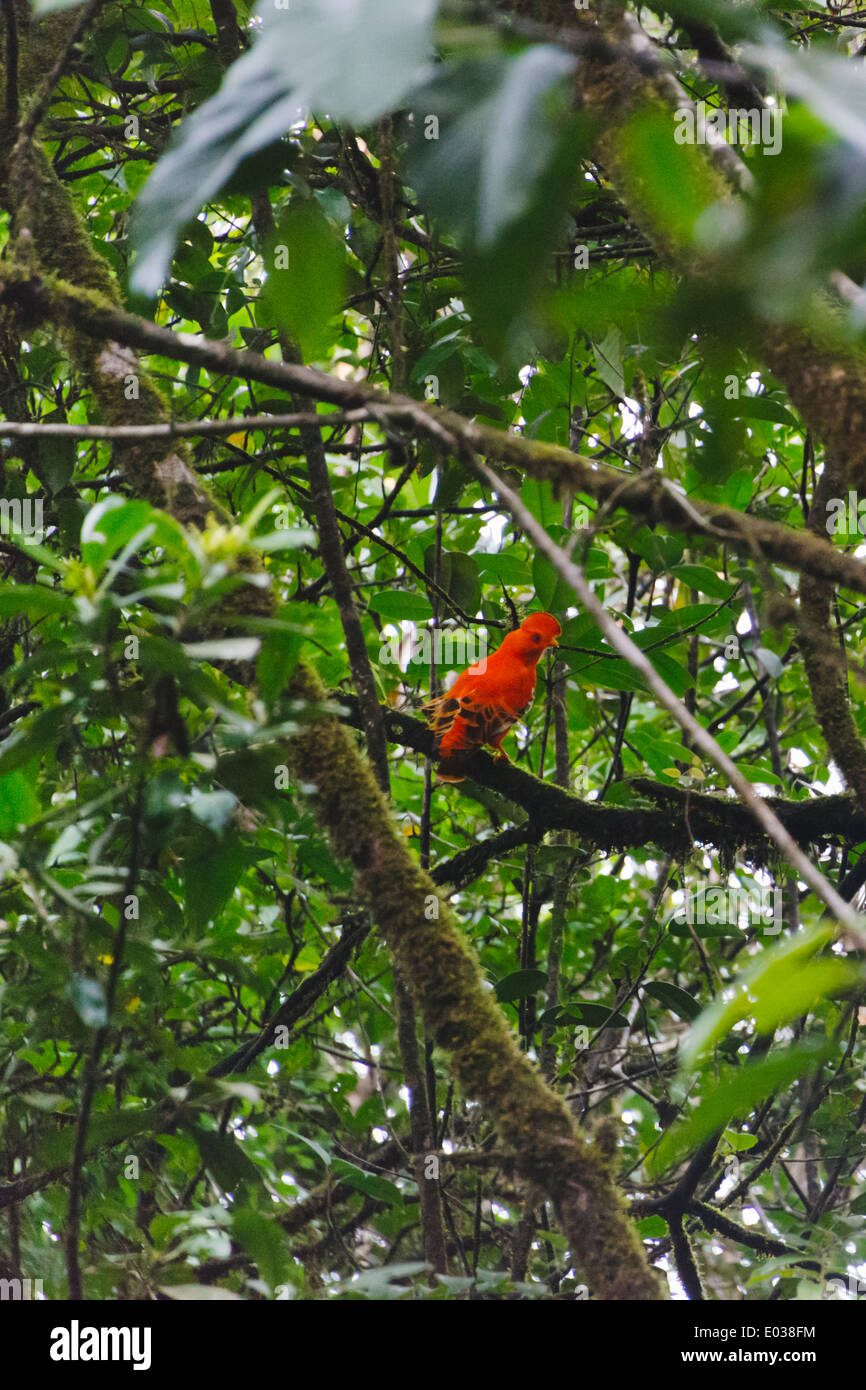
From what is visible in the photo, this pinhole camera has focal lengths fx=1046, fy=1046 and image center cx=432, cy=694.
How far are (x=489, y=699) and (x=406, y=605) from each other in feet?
0.96

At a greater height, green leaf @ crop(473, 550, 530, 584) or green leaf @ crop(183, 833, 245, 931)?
green leaf @ crop(473, 550, 530, 584)

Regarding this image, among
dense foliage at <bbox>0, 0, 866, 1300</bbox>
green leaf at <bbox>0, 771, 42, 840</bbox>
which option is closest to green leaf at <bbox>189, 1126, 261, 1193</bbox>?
dense foliage at <bbox>0, 0, 866, 1300</bbox>

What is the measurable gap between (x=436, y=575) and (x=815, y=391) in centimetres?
138

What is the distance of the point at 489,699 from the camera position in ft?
7.55

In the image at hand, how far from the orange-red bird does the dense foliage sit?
0.07m

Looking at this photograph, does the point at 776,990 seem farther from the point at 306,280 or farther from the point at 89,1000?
the point at 89,1000

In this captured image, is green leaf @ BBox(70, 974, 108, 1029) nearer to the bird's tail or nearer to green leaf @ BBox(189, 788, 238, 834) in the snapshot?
green leaf @ BBox(189, 788, 238, 834)

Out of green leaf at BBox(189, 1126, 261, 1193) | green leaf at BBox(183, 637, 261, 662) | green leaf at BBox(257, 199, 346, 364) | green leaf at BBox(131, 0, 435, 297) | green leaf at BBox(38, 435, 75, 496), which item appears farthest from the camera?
green leaf at BBox(38, 435, 75, 496)

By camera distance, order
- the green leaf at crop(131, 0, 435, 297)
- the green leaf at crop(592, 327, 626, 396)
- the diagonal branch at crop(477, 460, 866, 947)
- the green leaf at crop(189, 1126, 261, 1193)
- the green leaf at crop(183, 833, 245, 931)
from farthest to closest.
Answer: the green leaf at crop(592, 327, 626, 396) < the green leaf at crop(189, 1126, 261, 1193) < the green leaf at crop(183, 833, 245, 931) < the diagonal branch at crop(477, 460, 866, 947) < the green leaf at crop(131, 0, 435, 297)

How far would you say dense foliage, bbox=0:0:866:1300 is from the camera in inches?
21.3

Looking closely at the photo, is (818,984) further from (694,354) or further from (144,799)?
(694,354)

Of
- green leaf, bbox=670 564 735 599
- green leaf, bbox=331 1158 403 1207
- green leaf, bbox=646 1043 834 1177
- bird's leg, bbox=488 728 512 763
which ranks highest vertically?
green leaf, bbox=670 564 735 599

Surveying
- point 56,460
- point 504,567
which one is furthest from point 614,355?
point 56,460

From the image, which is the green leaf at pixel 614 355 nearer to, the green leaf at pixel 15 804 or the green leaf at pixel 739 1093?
the green leaf at pixel 15 804
